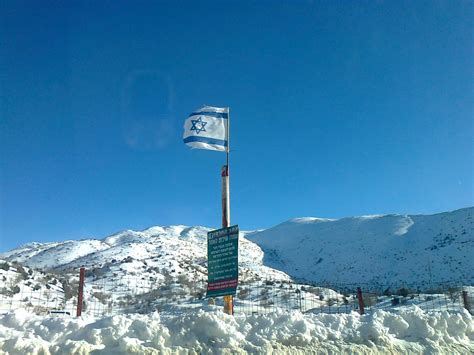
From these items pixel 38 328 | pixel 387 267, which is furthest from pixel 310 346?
pixel 387 267

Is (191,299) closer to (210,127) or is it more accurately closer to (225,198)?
(225,198)

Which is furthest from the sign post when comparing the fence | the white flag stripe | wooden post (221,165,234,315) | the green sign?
the fence

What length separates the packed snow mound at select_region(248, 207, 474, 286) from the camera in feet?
174

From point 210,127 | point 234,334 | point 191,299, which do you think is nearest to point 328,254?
point 191,299

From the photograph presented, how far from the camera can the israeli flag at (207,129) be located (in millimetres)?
13539

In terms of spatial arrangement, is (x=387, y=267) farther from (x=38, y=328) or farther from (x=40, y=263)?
(x=38, y=328)

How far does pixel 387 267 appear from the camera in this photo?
5922cm

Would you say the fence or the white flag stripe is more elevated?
the white flag stripe

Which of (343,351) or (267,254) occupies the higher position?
(267,254)

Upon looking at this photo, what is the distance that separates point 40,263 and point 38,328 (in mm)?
54223

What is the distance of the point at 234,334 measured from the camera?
27.1ft

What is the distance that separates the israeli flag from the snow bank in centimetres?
598

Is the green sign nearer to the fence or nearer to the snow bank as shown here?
the snow bank

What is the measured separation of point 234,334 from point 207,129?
6.91m
